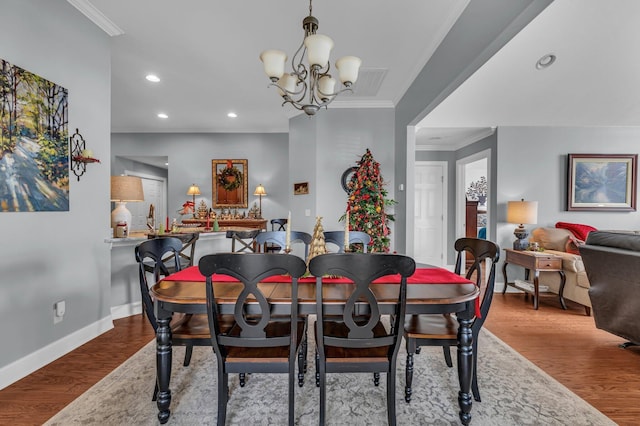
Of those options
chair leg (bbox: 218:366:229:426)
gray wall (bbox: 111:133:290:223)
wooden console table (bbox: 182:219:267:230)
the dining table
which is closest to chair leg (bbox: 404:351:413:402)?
the dining table

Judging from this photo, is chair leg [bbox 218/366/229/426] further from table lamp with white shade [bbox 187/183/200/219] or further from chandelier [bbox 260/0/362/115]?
table lamp with white shade [bbox 187/183/200/219]

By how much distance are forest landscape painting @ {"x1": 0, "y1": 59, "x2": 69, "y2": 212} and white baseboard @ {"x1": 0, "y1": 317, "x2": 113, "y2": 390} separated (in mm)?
1055

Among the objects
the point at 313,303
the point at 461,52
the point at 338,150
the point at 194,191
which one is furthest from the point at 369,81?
the point at 194,191

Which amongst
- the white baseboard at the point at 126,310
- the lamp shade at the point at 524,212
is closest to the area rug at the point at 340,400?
the white baseboard at the point at 126,310

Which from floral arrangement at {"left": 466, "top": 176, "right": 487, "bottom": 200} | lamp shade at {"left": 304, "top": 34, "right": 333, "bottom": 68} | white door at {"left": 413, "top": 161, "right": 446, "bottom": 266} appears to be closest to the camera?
lamp shade at {"left": 304, "top": 34, "right": 333, "bottom": 68}

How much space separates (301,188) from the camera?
16.1 ft

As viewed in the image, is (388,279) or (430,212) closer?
(388,279)

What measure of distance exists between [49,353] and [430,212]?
5.81 metres

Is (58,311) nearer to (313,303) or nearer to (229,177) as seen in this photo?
(313,303)

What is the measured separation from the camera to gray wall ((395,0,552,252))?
5.78ft

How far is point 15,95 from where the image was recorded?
1.98 m

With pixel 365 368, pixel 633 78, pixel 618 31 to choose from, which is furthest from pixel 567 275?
pixel 365 368

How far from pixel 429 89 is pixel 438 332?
8.26 ft

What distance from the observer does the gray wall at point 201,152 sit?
21.4 feet
